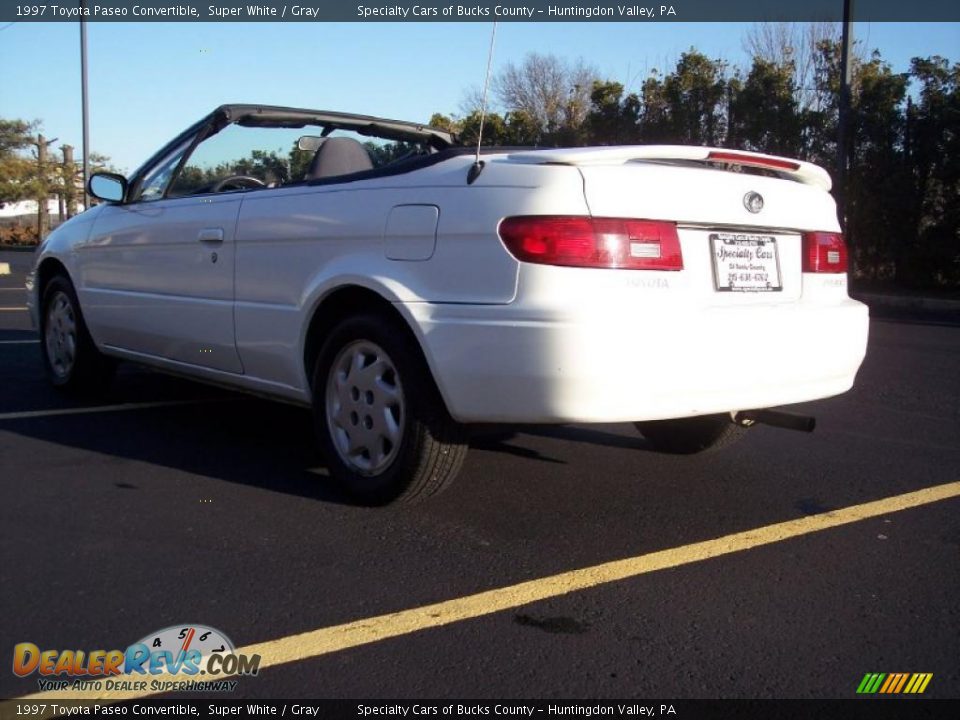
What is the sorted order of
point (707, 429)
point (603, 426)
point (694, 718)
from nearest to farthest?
point (694, 718), point (707, 429), point (603, 426)

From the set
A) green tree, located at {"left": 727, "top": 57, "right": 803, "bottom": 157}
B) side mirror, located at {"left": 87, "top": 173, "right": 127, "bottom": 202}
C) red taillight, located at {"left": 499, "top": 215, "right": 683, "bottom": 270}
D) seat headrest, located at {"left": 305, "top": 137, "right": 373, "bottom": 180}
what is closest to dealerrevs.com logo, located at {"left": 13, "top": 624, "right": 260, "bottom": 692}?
red taillight, located at {"left": 499, "top": 215, "right": 683, "bottom": 270}

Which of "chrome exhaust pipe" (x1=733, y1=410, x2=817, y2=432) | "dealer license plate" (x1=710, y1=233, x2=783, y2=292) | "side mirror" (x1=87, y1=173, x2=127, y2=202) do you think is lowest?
"chrome exhaust pipe" (x1=733, y1=410, x2=817, y2=432)

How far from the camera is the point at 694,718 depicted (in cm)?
252

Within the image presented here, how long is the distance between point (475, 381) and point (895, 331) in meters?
9.79

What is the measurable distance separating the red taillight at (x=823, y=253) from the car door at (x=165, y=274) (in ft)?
8.36

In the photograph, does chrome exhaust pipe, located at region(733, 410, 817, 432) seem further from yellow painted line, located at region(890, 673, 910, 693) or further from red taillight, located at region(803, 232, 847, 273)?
yellow painted line, located at region(890, 673, 910, 693)

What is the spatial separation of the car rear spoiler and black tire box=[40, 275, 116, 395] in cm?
358

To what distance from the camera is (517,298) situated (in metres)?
3.49

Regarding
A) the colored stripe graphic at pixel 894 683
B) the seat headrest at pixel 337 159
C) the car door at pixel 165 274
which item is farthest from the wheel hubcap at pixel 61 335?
the colored stripe graphic at pixel 894 683

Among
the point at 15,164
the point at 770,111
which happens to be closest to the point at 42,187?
the point at 15,164

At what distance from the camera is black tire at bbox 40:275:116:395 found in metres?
6.29

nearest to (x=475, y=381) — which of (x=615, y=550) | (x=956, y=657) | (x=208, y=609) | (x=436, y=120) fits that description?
(x=615, y=550)

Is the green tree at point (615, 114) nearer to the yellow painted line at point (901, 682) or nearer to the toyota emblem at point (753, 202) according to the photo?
the toyota emblem at point (753, 202)

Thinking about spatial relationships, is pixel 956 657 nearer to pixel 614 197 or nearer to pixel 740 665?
pixel 740 665
